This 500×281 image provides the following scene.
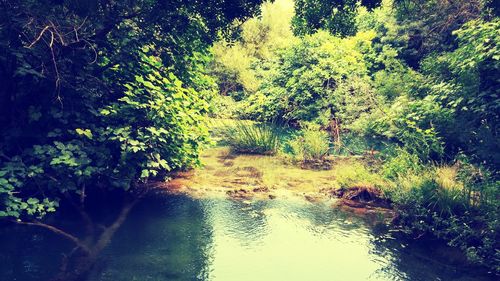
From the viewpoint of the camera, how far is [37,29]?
17.9 ft

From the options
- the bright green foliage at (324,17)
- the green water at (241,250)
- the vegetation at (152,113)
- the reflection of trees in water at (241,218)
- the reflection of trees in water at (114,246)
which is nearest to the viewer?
the reflection of trees in water at (114,246)

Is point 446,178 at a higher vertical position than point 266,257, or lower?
higher

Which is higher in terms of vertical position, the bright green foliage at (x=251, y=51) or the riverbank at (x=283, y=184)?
the bright green foliage at (x=251, y=51)

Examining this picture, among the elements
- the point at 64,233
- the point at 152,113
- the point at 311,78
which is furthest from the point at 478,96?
the point at 311,78

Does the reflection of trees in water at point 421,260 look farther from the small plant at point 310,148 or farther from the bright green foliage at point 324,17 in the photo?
the small plant at point 310,148

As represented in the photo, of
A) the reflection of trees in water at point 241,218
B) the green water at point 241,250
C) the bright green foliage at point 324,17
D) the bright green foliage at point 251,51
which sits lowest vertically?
the green water at point 241,250

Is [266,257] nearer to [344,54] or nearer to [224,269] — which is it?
[224,269]

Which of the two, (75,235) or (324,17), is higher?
(324,17)

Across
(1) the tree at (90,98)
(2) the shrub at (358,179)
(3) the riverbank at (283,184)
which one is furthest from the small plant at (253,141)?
Answer: (1) the tree at (90,98)

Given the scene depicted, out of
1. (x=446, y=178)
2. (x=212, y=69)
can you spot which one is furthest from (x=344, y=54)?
(x=446, y=178)

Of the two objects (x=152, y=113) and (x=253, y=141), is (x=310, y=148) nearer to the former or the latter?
(x=253, y=141)

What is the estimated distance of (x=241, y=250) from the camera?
5625 mm

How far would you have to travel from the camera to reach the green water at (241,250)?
16.3 feet

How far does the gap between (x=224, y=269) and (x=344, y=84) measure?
392 inches
